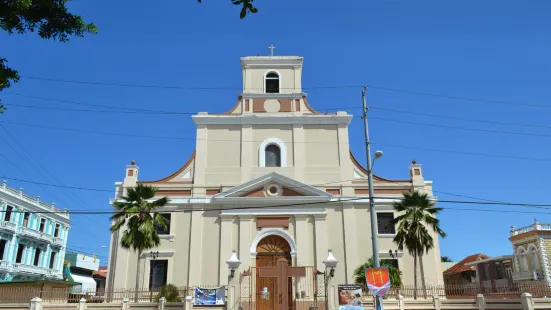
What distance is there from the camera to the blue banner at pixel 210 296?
2189cm

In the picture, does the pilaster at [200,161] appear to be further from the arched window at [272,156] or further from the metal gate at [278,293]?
the metal gate at [278,293]

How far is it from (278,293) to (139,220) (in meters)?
8.95

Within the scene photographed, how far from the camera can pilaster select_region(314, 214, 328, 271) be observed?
2664 cm

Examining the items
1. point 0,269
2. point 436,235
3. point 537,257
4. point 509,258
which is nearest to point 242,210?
point 436,235

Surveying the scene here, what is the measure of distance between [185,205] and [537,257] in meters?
32.3

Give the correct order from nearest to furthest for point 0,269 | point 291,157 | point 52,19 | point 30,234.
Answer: point 52,19
point 291,157
point 0,269
point 30,234

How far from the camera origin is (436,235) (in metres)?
28.0

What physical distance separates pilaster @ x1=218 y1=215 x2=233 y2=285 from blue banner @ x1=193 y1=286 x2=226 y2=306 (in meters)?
3.94

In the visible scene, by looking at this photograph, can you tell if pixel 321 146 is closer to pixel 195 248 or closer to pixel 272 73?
pixel 272 73

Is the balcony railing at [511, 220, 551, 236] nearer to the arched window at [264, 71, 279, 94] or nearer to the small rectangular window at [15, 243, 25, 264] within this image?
the arched window at [264, 71, 279, 94]

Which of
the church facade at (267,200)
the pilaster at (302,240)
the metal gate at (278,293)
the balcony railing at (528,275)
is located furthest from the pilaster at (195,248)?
the balcony railing at (528,275)

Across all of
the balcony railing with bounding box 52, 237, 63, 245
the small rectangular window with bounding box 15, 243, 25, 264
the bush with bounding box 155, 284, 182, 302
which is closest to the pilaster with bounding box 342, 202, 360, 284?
the bush with bounding box 155, 284, 182, 302

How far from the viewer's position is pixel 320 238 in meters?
27.2

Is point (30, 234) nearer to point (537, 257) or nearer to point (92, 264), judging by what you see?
point (92, 264)
